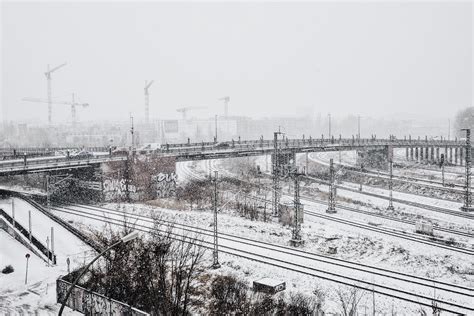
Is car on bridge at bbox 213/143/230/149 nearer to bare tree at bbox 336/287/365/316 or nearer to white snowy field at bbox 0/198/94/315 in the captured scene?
white snowy field at bbox 0/198/94/315

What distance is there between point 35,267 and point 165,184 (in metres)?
28.4

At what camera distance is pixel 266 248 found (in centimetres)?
3438

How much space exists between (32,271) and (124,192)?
2561cm

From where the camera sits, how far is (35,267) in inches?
1203

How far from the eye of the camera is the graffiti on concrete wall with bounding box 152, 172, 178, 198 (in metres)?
57.5

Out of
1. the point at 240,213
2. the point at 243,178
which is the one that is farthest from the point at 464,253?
the point at 243,178

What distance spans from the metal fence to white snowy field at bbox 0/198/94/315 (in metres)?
0.63

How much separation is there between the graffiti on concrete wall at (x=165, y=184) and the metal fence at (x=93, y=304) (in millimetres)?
32037

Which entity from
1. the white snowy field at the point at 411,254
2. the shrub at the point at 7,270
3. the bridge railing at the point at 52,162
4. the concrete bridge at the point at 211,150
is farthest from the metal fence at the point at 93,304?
the bridge railing at the point at 52,162

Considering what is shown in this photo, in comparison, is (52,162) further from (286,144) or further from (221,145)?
(286,144)

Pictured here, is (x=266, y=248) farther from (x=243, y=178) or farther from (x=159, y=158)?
(x=243, y=178)

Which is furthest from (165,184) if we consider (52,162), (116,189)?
(52,162)

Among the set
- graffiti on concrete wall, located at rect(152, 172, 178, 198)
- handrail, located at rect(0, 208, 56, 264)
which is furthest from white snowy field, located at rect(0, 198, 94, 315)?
graffiti on concrete wall, located at rect(152, 172, 178, 198)

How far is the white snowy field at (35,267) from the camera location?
24.8 meters
